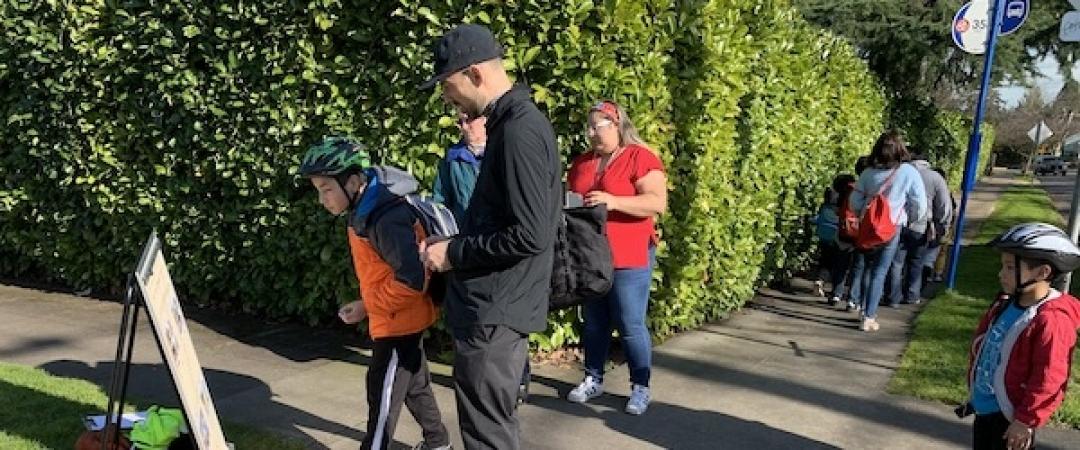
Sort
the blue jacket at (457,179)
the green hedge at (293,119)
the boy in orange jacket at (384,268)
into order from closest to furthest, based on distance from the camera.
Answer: the boy in orange jacket at (384,268) < the blue jacket at (457,179) < the green hedge at (293,119)

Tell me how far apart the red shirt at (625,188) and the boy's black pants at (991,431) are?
1.76 m

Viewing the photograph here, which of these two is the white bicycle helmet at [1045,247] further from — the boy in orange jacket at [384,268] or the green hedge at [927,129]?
the green hedge at [927,129]

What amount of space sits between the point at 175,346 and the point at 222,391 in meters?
2.17

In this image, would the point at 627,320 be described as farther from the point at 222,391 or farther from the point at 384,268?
the point at 222,391

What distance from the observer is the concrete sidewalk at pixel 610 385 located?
4.33 m

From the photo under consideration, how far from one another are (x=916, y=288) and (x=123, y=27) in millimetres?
7643

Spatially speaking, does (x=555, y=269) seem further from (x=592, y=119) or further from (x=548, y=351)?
(x=548, y=351)

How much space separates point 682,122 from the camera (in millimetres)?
5488

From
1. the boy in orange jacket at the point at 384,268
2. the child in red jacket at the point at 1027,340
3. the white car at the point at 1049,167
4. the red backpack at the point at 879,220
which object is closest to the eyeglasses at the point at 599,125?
the boy in orange jacket at the point at 384,268

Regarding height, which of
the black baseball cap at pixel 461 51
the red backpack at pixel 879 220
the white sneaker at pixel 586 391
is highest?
the black baseball cap at pixel 461 51

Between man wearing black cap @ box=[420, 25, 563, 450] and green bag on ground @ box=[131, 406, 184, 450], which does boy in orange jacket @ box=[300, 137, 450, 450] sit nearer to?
man wearing black cap @ box=[420, 25, 563, 450]

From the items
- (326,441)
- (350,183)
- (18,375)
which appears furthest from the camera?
(18,375)

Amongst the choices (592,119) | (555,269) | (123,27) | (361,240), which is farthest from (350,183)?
(123,27)

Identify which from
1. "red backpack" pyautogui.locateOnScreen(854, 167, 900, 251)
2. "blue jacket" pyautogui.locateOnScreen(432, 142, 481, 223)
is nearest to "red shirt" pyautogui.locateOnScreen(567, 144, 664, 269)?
"blue jacket" pyautogui.locateOnScreen(432, 142, 481, 223)
